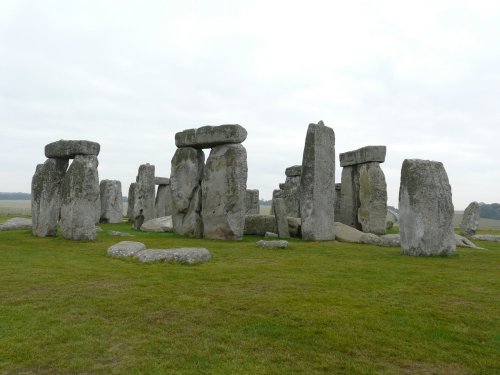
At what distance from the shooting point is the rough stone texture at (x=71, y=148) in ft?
40.3

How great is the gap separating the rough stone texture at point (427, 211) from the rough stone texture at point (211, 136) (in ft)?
18.0

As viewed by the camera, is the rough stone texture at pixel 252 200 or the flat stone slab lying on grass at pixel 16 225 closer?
the flat stone slab lying on grass at pixel 16 225

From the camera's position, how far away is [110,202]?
2364 centimetres

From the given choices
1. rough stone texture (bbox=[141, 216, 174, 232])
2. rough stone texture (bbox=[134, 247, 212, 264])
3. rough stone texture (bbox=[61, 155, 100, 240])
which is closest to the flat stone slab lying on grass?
rough stone texture (bbox=[141, 216, 174, 232])

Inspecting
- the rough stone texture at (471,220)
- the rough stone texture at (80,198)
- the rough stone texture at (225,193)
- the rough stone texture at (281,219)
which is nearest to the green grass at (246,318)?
the rough stone texture at (80,198)

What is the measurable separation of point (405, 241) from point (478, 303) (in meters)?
4.58

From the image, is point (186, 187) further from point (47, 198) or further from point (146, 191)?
point (146, 191)

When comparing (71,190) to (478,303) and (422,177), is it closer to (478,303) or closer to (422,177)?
(422,177)

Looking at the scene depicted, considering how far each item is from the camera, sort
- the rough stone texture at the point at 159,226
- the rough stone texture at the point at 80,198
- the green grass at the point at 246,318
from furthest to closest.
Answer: the rough stone texture at the point at 159,226, the rough stone texture at the point at 80,198, the green grass at the point at 246,318

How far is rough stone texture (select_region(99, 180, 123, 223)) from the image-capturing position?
23531 millimetres

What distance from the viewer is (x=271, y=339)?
13.5ft

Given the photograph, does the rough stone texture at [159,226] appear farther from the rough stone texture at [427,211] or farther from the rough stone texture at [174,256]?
the rough stone texture at [427,211]

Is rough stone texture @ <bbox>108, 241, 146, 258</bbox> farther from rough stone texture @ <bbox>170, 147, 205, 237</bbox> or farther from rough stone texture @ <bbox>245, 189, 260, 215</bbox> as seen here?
rough stone texture @ <bbox>245, 189, 260, 215</bbox>

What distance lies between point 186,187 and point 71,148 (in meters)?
3.99
